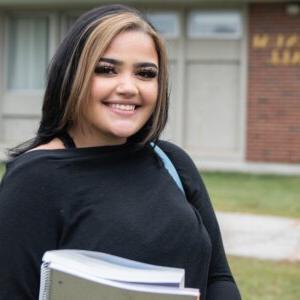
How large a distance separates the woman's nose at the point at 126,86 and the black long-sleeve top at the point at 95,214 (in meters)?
0.15

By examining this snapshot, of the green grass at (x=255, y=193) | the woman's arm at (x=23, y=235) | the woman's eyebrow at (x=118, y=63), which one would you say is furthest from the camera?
the green grass at (x=255, y=193)

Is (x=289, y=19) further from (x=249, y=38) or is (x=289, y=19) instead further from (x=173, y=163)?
(x=173, y=163)

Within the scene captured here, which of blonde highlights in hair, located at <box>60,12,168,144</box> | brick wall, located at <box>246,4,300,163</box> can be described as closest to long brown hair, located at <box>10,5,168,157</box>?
blonde highlights in hair, located at <box>60,12,168,144</box>

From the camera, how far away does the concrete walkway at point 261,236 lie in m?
6.05

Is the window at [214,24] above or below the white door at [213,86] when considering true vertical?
above

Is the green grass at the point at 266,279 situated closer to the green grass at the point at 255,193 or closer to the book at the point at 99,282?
the green grass at the point at 255,193

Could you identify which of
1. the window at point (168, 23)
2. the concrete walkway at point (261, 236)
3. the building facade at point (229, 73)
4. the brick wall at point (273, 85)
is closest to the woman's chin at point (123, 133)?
the concrete walkway at point (261, 236)

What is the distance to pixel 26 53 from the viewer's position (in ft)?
45.4

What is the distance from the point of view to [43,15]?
13.4 metres

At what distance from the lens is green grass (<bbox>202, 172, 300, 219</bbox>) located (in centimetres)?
823

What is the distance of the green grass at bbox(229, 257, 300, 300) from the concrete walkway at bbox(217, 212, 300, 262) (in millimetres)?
298

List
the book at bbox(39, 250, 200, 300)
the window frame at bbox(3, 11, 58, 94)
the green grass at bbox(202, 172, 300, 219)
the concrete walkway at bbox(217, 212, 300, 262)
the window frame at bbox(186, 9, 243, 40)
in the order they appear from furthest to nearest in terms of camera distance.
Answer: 1. the window frame at bbox(3, 11, 58, 94)
2. the window frame at bbox(186, 9, 243, 40)
3. the green grass at bbox(202, 172, 300, 219)
4. the concrete walkway at bbox(217, 212, 300, 262)
5. the book at bbox(39, 250, 200, 300)

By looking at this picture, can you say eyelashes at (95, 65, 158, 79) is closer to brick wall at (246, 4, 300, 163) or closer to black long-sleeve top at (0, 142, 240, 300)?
black long-sleeve top at (0, 142, 240, 300)

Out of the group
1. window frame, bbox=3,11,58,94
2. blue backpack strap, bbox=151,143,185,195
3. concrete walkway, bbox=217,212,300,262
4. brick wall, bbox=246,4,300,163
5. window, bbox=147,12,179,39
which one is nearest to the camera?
blue backpack strap, bbox=151,143,185,195
